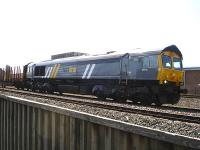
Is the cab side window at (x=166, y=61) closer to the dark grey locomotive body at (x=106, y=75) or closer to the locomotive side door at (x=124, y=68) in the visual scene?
the dark grey locomotive body at (x=106, y=75)

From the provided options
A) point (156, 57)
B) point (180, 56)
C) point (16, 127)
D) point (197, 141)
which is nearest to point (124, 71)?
point (156, 57)

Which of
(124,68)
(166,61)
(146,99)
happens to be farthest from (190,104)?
(124,68)

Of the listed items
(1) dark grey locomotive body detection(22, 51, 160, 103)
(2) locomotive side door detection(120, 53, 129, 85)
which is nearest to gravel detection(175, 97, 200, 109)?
(1) dark grey locomotive body detection(22, 51, 160, 103)

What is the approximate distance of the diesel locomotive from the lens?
18.2 meters

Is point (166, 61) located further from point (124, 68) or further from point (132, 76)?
point (124, 68)

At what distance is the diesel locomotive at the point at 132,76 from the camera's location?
18.2m

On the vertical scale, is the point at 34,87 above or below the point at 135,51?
below

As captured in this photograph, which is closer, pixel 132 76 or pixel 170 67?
pixel 170 67

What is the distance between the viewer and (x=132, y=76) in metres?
19.4

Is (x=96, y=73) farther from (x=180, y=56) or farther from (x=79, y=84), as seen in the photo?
(x=180, y=56)

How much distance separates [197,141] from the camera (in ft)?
15.3

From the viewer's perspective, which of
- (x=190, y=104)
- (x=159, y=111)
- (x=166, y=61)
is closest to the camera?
(x=159, y=111)

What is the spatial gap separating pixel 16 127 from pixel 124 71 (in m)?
10.2

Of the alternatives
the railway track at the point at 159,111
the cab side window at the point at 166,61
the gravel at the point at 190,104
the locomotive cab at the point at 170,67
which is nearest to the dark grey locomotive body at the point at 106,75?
the locomotive cab at the point at 170,67
